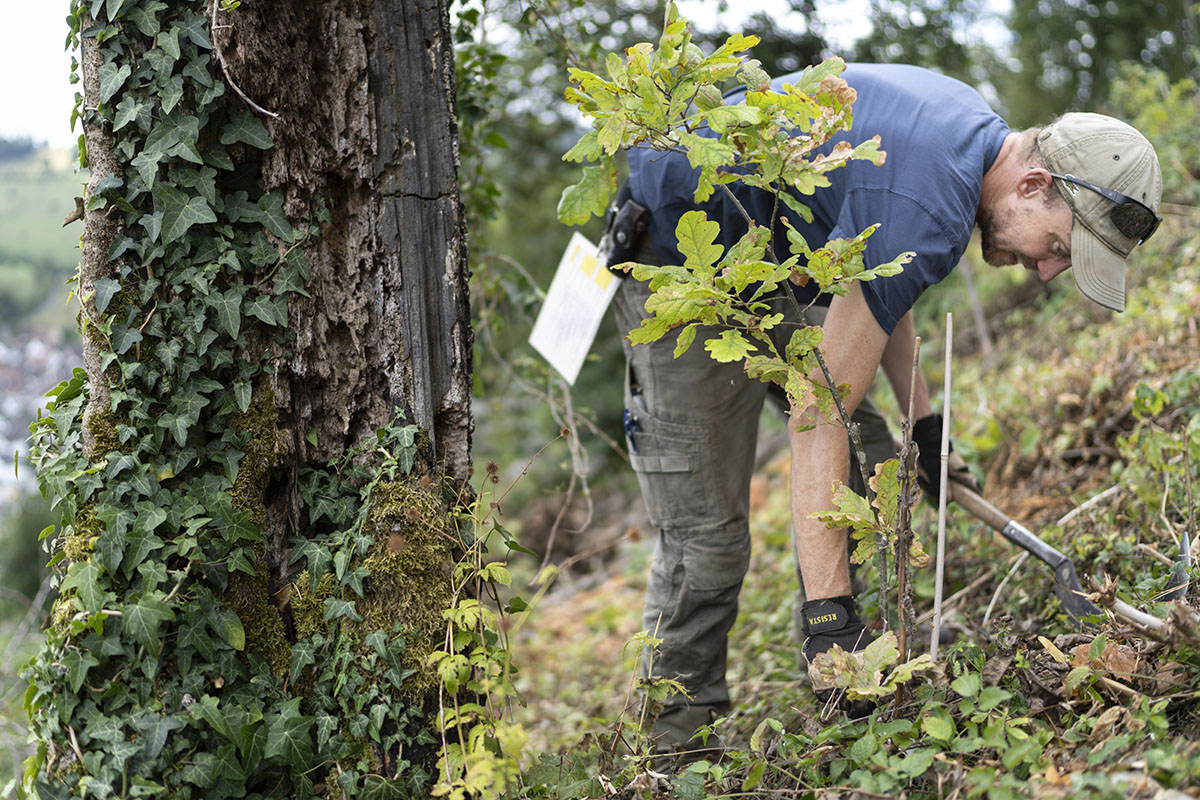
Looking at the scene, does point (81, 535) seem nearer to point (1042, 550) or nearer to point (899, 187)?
point (899, 187)

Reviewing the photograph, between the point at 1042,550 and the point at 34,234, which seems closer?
the point at 1042,550

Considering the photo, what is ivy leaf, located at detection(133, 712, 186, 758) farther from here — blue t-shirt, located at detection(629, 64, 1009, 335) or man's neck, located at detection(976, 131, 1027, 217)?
man's neck, located at detection(976, 131, 1027, 217)

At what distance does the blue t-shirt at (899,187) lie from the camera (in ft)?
6.73

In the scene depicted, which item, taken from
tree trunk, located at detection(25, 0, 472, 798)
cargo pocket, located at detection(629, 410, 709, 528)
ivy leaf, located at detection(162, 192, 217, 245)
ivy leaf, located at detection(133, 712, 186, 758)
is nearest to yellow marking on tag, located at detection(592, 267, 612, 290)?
cargo pocket, located at detection(629, 410, 709, 528)

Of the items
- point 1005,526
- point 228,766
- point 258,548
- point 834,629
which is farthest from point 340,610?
point 1005,526

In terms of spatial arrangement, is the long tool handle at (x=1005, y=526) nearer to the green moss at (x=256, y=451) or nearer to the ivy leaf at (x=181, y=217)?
the green moss at (x=256, y=451)

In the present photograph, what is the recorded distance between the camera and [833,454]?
2084 mm

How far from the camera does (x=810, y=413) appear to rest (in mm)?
1980

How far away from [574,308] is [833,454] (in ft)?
3.58

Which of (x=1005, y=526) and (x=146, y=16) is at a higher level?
(x=146, y=16)

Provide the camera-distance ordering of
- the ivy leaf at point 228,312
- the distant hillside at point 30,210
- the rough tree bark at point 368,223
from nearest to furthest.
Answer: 1. the ivy leaf at point 228,312
2. the rough tree bark at point 368,223
3. the distant hillside at point 30,210

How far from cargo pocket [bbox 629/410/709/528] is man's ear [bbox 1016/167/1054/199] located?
1107mm

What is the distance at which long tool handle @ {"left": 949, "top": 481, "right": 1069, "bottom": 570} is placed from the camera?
8.59ft

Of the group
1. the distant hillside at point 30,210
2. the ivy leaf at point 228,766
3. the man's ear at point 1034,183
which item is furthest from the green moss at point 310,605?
the distant hillside at point 30,210
